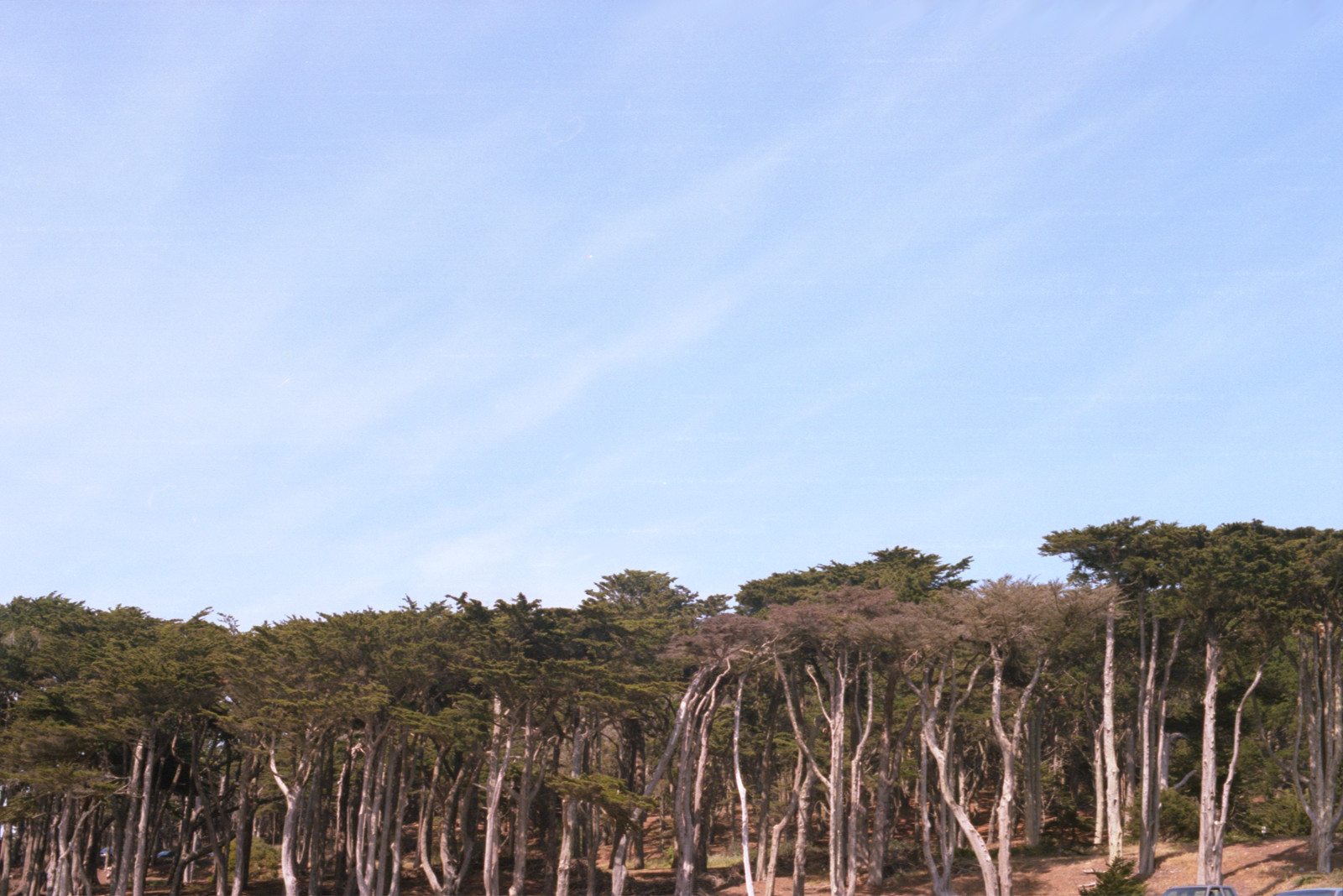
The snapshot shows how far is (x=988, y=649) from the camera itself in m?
43.9

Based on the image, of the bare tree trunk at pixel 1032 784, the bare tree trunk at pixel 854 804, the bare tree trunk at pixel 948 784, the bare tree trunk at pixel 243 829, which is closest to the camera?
the bare tree trunk at pixel 948 784

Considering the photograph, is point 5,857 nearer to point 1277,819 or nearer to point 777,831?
point 777,831

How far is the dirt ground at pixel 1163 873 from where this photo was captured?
1688 inches

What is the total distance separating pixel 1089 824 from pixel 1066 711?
288 inches

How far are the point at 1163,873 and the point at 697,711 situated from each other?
70.3 ft

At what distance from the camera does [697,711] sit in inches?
1887

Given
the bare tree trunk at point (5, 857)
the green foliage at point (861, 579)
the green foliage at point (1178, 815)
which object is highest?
the green foliage at point (861, 579)

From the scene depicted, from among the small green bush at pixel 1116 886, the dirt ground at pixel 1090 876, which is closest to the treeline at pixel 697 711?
the dirt ground at pixel 1090 876

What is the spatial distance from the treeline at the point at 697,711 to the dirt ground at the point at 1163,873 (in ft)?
3.92

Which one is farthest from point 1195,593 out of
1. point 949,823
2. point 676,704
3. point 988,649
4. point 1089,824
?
point 676,704

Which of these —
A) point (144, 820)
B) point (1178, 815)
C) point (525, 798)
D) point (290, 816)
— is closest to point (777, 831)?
point (525, 798)

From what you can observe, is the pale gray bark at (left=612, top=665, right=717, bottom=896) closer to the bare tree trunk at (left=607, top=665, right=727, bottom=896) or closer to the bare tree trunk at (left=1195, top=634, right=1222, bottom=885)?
the bare tree trunk at (left=607, top=665, right=727, bottom=896)

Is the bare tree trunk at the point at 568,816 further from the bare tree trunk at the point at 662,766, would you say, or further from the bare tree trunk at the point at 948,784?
the bare tree trunk at the point at 948,784

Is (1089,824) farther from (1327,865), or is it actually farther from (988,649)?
(988,649)
